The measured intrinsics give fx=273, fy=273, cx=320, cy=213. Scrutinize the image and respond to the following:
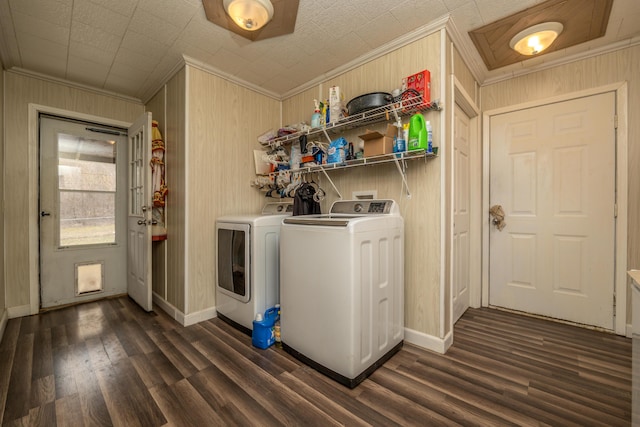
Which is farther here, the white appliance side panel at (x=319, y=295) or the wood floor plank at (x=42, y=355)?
the wood floor plank at (x=42, y=355)

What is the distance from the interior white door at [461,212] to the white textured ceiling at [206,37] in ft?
1.92

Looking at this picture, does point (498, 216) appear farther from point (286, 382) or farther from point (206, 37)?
point (206, 37)

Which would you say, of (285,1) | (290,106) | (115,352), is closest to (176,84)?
(290,106)

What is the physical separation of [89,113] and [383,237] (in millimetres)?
3413

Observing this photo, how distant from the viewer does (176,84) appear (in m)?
2.59

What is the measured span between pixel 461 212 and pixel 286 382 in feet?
6.67

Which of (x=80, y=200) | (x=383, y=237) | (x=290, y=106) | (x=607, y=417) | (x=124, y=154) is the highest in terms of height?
(x=290, y=106)

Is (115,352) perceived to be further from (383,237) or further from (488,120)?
(488,120)

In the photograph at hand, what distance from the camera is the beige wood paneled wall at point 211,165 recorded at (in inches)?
96.1

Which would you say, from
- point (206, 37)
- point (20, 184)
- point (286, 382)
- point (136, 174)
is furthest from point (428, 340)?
point (20, 184)

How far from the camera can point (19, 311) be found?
2.58m

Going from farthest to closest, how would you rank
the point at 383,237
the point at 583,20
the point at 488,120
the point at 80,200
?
the point at 80,200 → the point at 488,120 → the point at 583,20 → the point at 383,237

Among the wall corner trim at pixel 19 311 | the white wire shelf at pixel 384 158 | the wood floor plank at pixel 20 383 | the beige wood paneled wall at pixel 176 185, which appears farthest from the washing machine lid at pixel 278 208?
the wall corner trim at pixel 19 311

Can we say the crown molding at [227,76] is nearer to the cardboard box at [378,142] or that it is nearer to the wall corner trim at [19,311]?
the cardboard box at [378,142]
